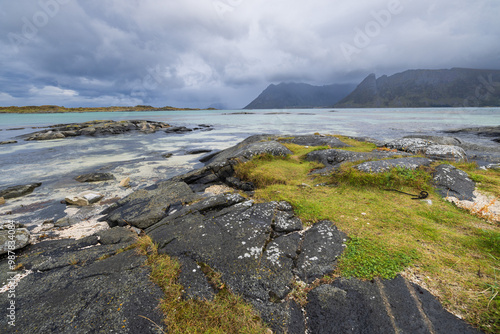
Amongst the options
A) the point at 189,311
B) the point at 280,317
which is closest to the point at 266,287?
the point at 280,317

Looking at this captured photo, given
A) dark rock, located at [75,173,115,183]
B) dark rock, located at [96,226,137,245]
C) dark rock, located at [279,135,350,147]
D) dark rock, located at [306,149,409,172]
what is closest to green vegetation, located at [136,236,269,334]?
dark rock, located at [96,226,137,245]

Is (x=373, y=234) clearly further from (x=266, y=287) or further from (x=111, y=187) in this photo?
(x=111, y=187)

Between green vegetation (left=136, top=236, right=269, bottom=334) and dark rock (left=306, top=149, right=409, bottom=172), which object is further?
dark rock (left=306, top=149, right=409, bottom=172)

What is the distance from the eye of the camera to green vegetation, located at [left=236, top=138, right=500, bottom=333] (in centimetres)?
336

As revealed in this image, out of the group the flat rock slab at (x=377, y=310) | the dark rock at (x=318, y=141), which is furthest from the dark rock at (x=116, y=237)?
the dark rock at (x=318, y=141)

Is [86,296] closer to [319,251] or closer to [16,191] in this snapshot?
[319,251]

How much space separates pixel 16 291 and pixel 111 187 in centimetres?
936

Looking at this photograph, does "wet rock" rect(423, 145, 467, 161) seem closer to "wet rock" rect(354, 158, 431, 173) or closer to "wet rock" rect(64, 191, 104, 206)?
"wet rock" rect(354, 158, 431, 173)

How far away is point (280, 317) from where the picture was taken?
3.32 meters

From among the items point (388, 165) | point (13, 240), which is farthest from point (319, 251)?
point (13, 240)

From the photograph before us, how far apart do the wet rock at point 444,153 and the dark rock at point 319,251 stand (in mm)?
12807

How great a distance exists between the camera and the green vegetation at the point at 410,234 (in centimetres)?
336

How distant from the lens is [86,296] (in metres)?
3.68

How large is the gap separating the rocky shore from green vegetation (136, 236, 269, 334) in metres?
0.13
